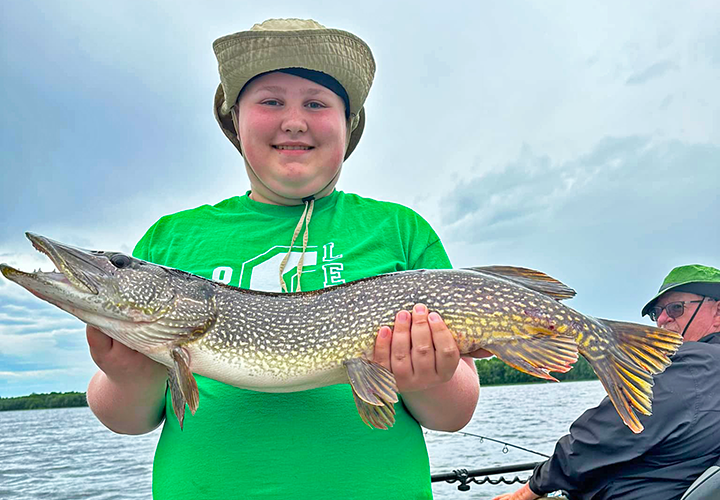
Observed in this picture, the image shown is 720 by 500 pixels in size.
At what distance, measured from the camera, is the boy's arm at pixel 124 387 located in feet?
6.46

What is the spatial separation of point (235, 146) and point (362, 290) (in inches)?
45.1

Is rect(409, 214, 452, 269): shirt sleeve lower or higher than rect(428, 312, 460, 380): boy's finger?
higher

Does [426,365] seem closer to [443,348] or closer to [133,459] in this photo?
[443,348]

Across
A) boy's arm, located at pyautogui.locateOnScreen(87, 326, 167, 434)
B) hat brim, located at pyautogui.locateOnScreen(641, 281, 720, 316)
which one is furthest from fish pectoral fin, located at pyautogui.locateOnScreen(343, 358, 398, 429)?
hat brim, located at pyautogui.locateOnScreen(641, 281, 720, 316)

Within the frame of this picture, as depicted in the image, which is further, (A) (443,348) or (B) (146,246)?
(B) (146,246)

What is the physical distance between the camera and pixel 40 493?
13.2m

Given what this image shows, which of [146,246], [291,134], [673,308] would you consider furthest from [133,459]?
[291,134]

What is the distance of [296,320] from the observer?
82.3 inches

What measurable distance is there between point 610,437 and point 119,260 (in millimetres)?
3259

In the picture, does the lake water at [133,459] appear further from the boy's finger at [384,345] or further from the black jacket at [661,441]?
the boy's finger at [384,345]

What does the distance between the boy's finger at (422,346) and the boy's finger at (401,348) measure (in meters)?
0.02

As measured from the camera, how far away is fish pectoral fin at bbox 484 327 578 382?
2.07 meters

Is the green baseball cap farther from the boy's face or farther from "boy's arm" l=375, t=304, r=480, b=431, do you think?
the boy's face

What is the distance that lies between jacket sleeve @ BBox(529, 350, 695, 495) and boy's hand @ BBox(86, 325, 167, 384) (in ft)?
9.97
